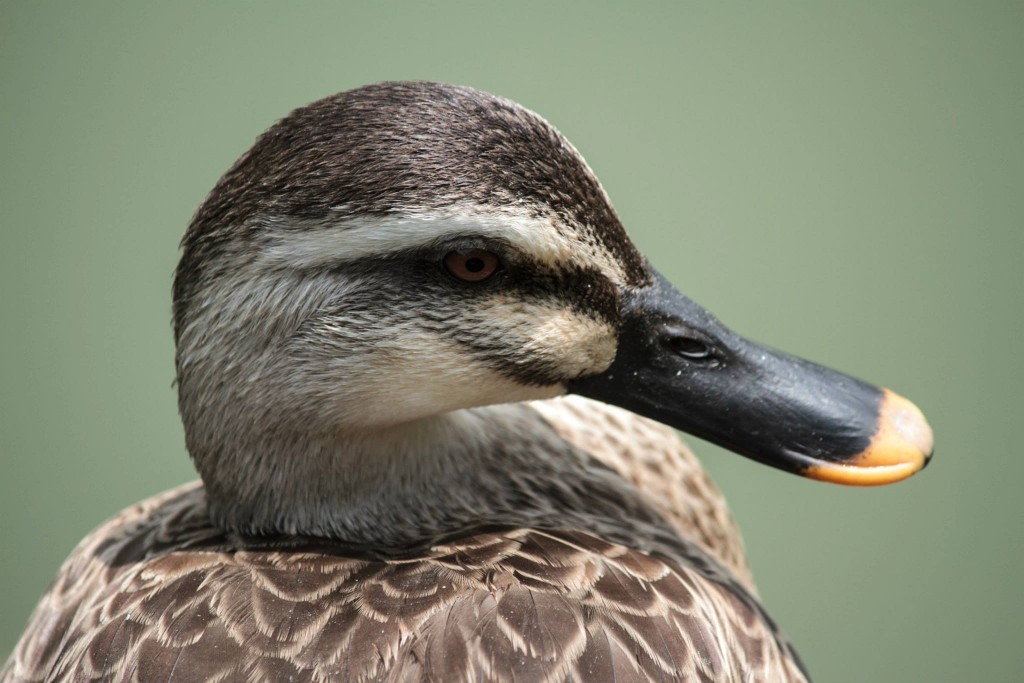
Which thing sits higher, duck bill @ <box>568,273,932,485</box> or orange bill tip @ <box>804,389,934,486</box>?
duck bill @ <box>568,273,932,485</box>

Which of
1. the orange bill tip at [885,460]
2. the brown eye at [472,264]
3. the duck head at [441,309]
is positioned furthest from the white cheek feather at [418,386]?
the orange bill tip at [885,460]

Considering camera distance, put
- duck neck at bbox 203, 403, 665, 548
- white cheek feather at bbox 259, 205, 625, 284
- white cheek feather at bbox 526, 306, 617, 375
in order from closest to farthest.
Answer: white cheek feather at bbox 259, 205, 625, 284
white cheek feather at bbox 526, 306, 617, 375
duck neck at bbox 203, 403, 665, 548

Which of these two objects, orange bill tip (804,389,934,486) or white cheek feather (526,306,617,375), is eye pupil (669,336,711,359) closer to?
white cheek feather (526,306,617,375)

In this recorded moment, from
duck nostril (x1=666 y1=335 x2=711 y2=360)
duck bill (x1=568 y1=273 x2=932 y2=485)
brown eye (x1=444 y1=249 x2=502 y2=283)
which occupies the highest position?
brown eye (x1=444 y1=249 x2=502 y2=283)

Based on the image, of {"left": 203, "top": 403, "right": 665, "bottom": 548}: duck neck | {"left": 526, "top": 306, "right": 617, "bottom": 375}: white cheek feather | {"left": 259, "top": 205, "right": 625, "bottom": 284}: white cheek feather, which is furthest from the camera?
{"left": 203, "top": 403, "right": 665, "bottom": 548}: duck neck

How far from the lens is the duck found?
1.49m

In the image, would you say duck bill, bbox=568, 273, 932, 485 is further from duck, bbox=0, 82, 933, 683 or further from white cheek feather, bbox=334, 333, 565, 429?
white cheek feather, bbox=334, 333, 565, 429

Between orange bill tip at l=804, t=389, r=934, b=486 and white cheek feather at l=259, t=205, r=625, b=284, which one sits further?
orange bill tip at l=804, t=389, r=934, b=486

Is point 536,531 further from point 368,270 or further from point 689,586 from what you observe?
point 368,270

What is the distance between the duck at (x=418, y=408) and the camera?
4.90ft

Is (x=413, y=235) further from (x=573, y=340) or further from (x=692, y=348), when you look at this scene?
(x=692, y=348)

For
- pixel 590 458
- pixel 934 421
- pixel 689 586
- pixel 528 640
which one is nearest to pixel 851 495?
pixel 934 421

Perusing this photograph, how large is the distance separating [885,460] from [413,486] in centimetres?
79

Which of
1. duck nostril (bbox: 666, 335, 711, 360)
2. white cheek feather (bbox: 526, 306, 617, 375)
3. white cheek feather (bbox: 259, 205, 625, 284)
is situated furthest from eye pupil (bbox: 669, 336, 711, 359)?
white cheek feather (bbox: 259, 205, 625, 284)
